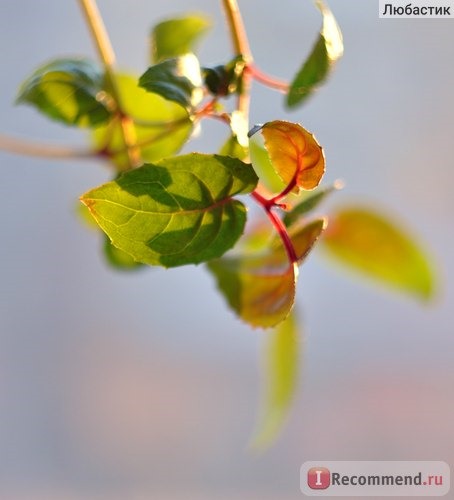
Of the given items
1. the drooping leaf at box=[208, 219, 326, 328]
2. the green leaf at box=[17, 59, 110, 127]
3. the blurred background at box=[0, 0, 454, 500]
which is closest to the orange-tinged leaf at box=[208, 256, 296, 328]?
the drooping leaf at box=[208, 219, 326, 328]

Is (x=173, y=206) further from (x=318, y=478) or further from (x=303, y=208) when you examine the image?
(x=318, y=478)

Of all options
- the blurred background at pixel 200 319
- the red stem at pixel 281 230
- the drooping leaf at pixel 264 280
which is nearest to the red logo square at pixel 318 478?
the drooping leaf at pixel 264 280

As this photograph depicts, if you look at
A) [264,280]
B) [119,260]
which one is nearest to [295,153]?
[264,280]

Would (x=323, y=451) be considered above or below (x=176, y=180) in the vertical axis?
below

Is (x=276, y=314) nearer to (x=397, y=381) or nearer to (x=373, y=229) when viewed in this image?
(x=373, y=229)

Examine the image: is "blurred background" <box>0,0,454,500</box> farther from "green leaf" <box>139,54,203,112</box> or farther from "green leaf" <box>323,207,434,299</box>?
"green leaf" <box>139,54,203,112</box>

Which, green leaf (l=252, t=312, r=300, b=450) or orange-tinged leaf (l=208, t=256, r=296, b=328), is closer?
orange-tinged leaf (l=208, t=256, r=296, b=328)

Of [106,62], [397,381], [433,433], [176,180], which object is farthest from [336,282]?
[176,180]

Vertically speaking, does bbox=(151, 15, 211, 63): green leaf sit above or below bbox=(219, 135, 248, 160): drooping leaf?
above

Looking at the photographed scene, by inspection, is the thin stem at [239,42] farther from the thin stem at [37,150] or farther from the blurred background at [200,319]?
the blurred background at [200,319]
